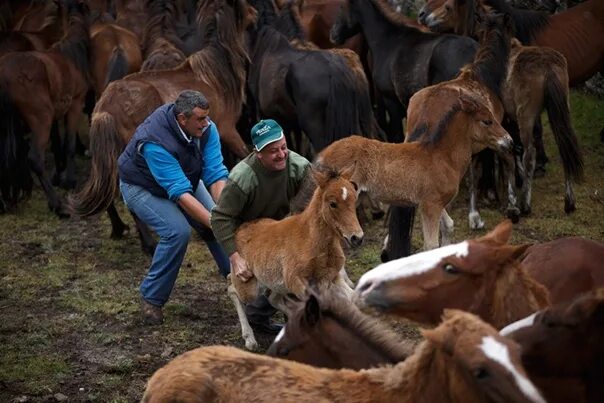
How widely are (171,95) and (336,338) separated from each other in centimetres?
595

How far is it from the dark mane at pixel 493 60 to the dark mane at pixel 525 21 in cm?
172

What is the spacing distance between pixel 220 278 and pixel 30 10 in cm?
825

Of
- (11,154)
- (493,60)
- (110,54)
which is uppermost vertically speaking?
(493,60)

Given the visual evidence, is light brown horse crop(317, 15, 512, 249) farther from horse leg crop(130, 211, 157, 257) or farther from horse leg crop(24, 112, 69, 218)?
horse leg crop(24, 112, 69, 218)

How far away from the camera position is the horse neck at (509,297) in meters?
4.30

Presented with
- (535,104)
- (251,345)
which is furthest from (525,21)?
(251,345)

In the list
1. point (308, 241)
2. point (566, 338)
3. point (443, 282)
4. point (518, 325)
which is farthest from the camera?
point (308, 241)

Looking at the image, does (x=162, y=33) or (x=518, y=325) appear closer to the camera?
(x=518, y=325)

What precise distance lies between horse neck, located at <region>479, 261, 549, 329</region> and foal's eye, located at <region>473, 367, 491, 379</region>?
2.70ft

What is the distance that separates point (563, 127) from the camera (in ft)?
33.0

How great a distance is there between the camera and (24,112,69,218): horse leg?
11039mm

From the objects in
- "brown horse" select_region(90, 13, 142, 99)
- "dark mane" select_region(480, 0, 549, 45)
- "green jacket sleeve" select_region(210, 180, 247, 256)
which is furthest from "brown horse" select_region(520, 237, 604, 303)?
"brown horse" select_region(90, 13, 142, 99)

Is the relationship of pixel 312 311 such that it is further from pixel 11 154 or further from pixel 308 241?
pixel 11 154

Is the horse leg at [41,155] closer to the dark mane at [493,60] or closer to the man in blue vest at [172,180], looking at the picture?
the man in blue vest at [172,180]
